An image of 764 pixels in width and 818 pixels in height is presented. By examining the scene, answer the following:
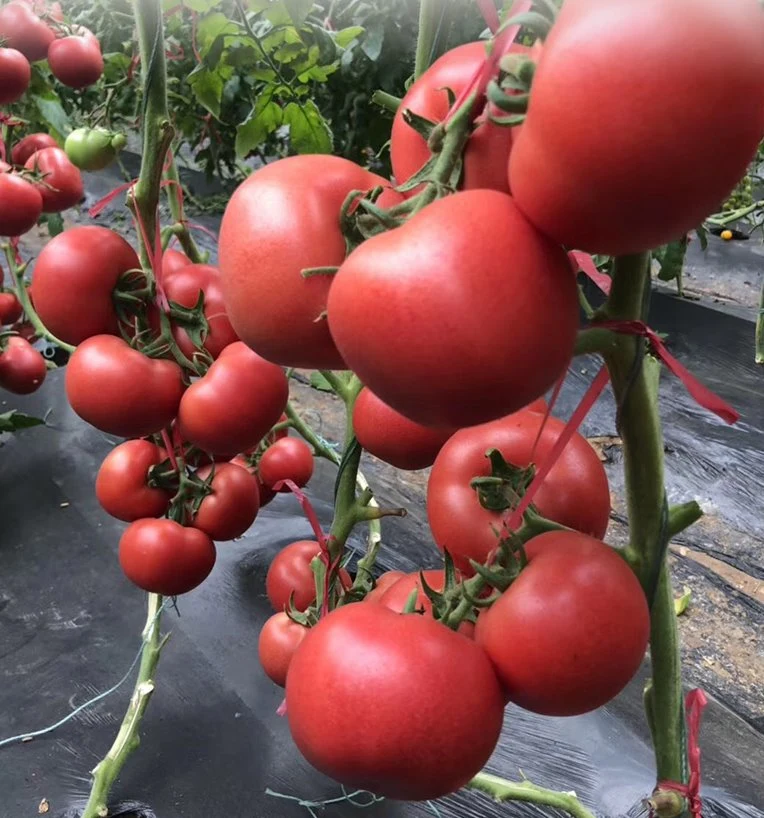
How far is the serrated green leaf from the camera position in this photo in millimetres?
962

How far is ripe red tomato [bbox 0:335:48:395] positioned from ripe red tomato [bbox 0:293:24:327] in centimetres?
8

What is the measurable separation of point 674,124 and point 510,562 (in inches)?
8.7

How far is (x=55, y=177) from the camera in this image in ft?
3.78

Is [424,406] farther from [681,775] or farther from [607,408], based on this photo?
[607,408]

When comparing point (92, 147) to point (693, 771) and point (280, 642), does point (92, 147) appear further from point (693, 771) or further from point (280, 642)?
point (693, 771)

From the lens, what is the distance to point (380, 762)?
13.0 inches

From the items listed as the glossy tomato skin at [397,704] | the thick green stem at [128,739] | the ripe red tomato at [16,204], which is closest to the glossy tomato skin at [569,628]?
the glossy tomato skin at [397,704]

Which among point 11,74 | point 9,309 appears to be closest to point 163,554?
point 11,74

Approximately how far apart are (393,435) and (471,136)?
0.84 feet

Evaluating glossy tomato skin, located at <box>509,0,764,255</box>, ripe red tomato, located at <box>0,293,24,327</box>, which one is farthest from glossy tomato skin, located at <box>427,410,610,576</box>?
ripe red tomato, located at <box>0,293,24,327</box>

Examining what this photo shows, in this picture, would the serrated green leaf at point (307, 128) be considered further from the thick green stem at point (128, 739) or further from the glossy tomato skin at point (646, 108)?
the glossy tomato skin at point (646, 108)

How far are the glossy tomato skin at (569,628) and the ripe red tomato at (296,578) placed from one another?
0.45 metres

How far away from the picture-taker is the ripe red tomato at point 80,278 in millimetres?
532

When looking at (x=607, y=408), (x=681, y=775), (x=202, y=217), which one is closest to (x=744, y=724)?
(x=681, y=775)
